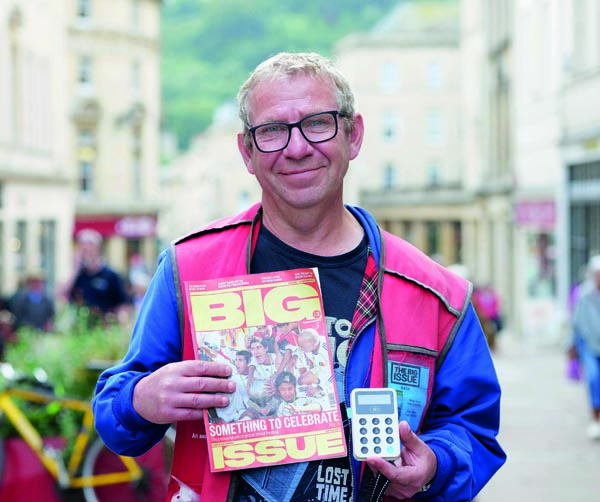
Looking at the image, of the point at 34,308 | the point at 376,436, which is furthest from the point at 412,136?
the point at 376,436

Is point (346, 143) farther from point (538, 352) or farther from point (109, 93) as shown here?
point (109, 93)

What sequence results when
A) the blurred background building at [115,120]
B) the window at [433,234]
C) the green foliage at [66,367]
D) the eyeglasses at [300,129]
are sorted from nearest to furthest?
the eyeglasses at [300,129] < the green foliage at [66,367] < the blurred background building at [115,120] < the window at [433,234]

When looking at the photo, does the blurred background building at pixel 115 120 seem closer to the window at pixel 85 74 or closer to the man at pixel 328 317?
the window at pixel 85 74

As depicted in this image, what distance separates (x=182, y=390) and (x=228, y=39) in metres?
133

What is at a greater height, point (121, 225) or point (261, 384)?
point (121, 225)

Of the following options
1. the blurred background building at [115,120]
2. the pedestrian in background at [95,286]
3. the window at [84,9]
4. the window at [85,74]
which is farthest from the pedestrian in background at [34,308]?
the window at [84,9]

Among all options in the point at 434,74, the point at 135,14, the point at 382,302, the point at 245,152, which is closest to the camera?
the point at 382,302

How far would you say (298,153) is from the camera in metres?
2.73

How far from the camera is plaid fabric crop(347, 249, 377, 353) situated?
2.75 meters

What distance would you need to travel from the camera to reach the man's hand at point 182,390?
2553mm

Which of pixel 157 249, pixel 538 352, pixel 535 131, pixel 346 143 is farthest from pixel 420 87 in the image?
pixel 346 143

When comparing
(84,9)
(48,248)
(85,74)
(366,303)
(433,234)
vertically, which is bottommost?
(366,303)

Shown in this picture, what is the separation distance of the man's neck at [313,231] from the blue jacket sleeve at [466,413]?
0.37 meters

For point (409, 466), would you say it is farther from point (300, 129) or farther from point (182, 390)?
point (300, 129)
